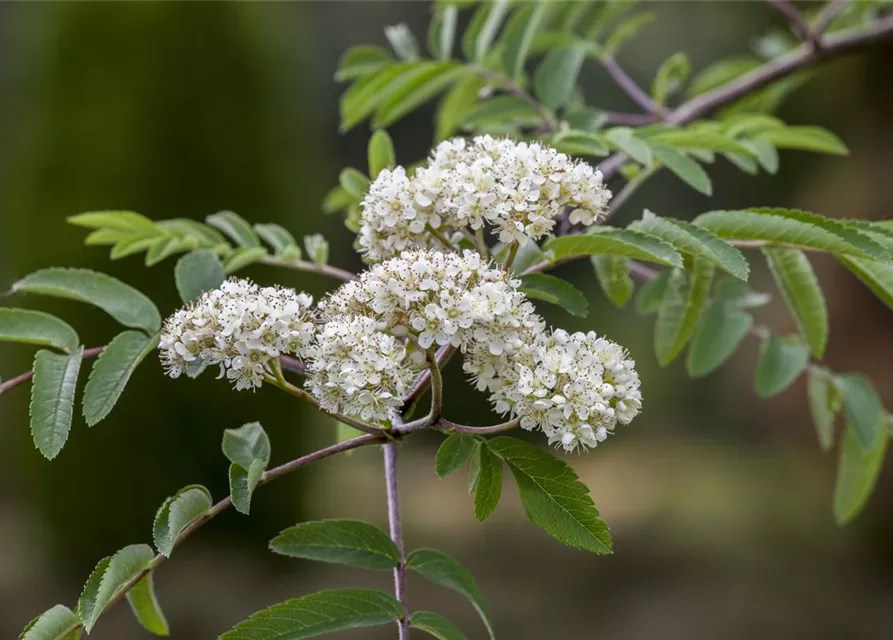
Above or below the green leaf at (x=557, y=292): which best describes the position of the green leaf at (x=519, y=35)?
above

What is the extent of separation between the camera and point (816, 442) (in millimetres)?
6273

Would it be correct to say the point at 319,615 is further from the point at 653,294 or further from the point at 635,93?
the point at 635,93

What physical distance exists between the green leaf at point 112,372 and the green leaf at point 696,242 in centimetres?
54

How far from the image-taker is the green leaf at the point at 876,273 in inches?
→ 37.9

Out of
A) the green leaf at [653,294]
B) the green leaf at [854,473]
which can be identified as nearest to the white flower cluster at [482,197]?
the green leaf at [653,294]

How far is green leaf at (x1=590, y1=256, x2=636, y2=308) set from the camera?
1.05 m

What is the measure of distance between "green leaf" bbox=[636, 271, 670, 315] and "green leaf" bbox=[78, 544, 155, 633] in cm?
76

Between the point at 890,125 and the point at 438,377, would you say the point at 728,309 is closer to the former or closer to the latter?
the point at 438,377

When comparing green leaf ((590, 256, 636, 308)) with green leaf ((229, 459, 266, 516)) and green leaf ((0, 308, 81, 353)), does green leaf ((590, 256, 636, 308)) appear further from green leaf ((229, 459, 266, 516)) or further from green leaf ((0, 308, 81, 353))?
green leaf ((0, 308, 81, 353))

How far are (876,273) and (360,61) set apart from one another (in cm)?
118

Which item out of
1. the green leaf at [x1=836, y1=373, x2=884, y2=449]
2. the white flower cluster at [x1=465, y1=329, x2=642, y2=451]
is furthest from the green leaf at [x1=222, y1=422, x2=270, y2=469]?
the green leaf at [x1=836, y1=373, x2=884, y2=449]

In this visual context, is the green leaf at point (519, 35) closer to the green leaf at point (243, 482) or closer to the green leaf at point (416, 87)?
the green leaf at point (416, 87)

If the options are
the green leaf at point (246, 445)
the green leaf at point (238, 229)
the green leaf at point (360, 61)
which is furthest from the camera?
the green leaf at point (360, 61)

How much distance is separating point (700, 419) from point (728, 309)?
6.17 m
